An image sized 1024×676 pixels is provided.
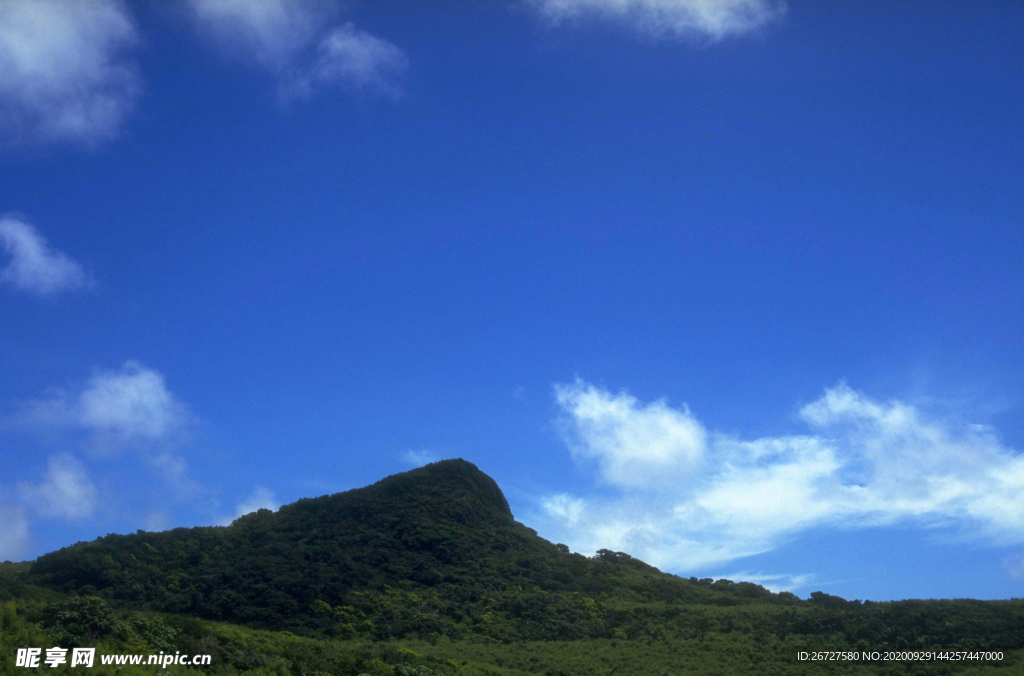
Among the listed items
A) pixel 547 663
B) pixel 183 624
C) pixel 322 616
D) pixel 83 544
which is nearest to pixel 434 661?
pixel 547 663

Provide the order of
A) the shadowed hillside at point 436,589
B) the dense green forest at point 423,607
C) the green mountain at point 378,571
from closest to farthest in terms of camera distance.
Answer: the dense green forest at point 423,607
the shadowed hillside at point 436,589
the green mountain at point 378,571

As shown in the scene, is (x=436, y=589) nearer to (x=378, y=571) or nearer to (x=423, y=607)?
(x=423, y=607)

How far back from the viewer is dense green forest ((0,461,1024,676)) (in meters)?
27.6

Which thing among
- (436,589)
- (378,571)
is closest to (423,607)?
(436,589)

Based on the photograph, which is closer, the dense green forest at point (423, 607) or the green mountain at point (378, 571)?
the dense green forest at point (423, 607)

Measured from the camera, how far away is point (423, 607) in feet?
155

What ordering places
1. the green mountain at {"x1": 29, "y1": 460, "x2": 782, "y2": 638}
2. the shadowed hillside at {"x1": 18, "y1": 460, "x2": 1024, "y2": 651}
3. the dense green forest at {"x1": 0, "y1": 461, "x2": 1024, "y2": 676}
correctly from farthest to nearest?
1. the green mountain at {"x1": 29, "y1": 460, "x2": 782, "y2": 638}
2. the shadowed hillside at {"x1": 18, "y1": 460, "x2": 1024, "y2": 651}
3. the dense green forest at {"x1": 0, "y1": 461, "x2": 1024, "y2": 676}

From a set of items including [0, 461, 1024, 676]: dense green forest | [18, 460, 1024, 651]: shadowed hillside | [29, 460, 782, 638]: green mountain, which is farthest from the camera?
[29, 460, 782, 638]: green mountain

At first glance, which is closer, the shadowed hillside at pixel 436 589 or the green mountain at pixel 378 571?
the shadowed hillside at pixel 436 589

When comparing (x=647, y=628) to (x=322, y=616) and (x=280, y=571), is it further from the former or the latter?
(x=280, y=571)

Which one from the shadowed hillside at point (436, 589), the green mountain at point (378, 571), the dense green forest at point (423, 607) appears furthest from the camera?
the green mountain at point (378, 571)

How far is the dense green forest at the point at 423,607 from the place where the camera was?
27.6m

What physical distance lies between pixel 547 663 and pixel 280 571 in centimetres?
2220

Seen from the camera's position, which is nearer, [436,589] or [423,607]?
[423,607]
